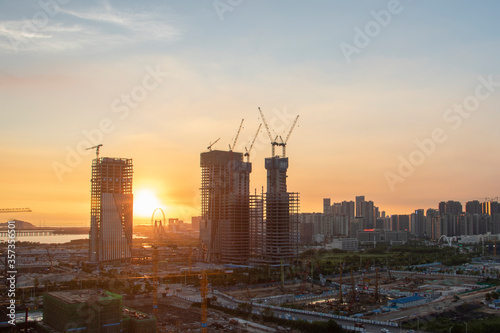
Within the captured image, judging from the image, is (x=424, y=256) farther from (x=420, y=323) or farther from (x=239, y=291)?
(x=420, y=323)

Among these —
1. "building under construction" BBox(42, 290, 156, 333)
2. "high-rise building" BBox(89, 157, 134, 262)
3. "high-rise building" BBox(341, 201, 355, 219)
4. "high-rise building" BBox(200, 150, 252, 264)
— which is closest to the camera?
"building under construction" BBox(42, 290, 156, 333)

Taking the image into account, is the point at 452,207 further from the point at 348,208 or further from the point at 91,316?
the point at 91,316

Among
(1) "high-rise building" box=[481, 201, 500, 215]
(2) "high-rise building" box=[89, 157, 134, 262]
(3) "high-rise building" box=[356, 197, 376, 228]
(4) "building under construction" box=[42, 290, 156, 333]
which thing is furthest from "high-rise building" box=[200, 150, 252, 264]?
(1) "high-rise building" box=[481, 201, 500, 215]

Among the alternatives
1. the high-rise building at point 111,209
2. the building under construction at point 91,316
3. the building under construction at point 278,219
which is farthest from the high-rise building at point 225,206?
the building under construction at point 91,316

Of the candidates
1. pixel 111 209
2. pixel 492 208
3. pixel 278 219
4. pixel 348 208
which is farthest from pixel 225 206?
pixel 492 208

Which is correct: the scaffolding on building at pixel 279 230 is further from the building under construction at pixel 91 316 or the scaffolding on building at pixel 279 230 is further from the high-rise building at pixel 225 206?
the building under construction at pixel 91 316

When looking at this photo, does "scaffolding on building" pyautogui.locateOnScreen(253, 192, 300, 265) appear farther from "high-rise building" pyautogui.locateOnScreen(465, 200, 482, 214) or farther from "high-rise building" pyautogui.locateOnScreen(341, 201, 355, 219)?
"high-rise building" pyautogui.locateOnScreen(465, 200, 482, 214)
